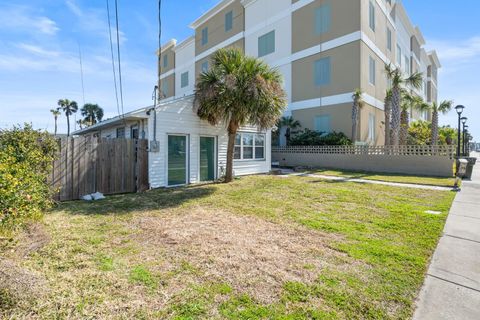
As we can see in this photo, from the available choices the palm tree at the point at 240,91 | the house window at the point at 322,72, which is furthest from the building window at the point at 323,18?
the palm tree at the point at 240,91

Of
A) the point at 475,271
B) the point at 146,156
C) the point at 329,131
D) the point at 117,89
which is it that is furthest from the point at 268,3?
the point at 475,271

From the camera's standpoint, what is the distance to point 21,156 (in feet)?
18.2

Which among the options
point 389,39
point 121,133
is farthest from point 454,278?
point 389,39

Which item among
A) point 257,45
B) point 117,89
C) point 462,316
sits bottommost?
point 462,316

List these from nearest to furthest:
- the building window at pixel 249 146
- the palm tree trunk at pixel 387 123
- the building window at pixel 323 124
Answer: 1. the building window at pixel 249 146
2. the palm tree trunk at pixel 387 123
3. the building window at pixel 323 124

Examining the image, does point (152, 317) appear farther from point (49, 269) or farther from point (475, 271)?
point (475, 271)

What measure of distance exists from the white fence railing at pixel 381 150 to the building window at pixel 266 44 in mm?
9545

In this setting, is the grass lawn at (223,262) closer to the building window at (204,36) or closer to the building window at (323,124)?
the building window at (323,124)

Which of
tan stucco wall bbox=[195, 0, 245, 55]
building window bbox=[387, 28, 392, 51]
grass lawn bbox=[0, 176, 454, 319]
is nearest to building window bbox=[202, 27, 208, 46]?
tan stucco wall bbox=[195, 0, 245, 55]

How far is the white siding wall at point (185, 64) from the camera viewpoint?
31.0 meters

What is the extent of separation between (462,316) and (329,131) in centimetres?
1775

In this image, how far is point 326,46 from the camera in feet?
62.2

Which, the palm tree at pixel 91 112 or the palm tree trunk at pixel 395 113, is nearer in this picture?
the palm tree trunk at pixel 395 113

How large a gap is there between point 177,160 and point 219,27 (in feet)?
73.2
